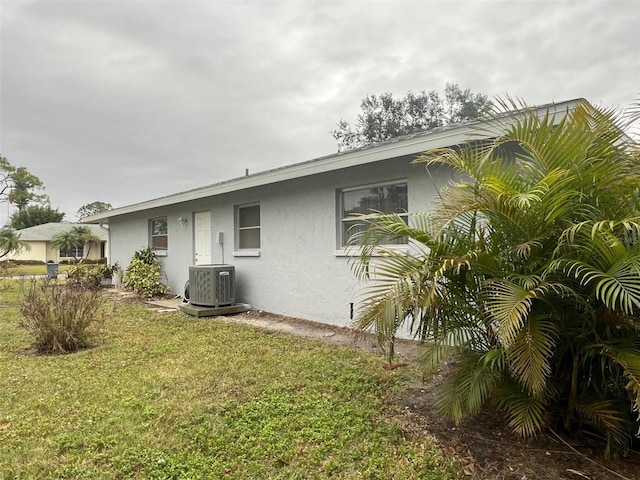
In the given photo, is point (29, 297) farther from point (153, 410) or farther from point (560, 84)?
point (560, 84)

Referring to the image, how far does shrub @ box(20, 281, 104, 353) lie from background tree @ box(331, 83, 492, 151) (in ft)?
81.3

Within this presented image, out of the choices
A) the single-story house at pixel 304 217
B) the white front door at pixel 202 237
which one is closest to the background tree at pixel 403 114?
the white front door at pixel 202 237

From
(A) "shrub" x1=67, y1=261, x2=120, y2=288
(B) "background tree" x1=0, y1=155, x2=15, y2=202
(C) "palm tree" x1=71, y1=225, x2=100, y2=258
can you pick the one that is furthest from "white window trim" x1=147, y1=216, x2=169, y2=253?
(B) "background tree" x1=0, y1=155, x2=15, y2=202

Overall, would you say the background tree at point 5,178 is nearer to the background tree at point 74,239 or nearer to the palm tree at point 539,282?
the background tree at point 74,239

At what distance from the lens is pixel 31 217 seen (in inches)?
1630

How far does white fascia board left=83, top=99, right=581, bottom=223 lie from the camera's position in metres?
3.83

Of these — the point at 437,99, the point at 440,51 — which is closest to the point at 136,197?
the point at 437,99

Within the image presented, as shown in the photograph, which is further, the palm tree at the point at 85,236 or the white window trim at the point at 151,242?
the palm tree at the point at 85,236

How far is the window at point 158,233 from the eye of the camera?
12188 millimetres

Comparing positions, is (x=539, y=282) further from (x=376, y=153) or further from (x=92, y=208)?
(x=92, y=208)

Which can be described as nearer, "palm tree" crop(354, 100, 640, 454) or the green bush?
"palm tree" crop(354, 100, 640, 454)

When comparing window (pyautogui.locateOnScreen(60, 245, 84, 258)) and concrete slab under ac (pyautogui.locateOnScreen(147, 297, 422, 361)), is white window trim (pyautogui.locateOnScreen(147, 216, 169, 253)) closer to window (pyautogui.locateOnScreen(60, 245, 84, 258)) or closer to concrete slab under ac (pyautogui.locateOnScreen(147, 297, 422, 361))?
concrete slab under ac (pyautogui.locateOnScreen(147, 297, 422, 361))

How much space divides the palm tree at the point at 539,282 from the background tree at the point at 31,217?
49328 mm

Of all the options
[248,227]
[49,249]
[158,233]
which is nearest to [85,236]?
[49,249]
